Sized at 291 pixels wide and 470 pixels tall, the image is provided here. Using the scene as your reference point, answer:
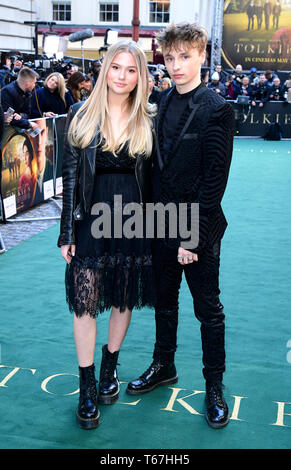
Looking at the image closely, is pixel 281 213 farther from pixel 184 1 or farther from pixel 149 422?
pixel 184 1

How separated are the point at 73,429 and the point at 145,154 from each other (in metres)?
1.43

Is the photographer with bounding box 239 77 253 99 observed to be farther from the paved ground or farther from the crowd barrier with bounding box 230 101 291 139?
the paved ground

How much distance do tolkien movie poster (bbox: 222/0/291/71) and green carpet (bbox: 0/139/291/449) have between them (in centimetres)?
2704

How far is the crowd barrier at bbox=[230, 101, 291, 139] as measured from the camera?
18828mm

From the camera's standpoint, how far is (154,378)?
356cm

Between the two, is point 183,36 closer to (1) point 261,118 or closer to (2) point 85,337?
(2) point 85,337

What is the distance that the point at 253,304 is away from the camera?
5.00m

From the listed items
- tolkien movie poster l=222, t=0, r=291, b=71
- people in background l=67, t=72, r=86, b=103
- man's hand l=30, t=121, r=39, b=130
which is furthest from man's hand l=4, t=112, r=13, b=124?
tolkien movie poster l=222, t=0, r=291, b=71

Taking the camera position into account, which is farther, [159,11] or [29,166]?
[159,11]

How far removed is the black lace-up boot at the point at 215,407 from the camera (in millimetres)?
3168

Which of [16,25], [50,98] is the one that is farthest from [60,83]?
[16,25]

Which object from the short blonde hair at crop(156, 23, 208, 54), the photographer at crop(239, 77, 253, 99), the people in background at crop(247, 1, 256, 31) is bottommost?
the photographer at crop(239, 77, 253, 99)

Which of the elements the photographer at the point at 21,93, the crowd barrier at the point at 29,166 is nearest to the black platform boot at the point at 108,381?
the crowd barrier at the point at 29,166

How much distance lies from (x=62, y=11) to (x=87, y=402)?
114ft
